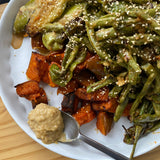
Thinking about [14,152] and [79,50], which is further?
[14,152]

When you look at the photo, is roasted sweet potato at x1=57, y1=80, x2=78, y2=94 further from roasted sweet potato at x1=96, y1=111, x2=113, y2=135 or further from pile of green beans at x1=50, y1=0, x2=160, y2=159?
roasted sweet potato at x1=96, y1=111, x2=113, y2=135

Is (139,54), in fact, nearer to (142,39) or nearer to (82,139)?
(142,39)

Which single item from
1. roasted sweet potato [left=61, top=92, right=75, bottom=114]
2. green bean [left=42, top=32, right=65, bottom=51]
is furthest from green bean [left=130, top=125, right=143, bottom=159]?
green bean [left=42, top=32, right=65, bottom=51]

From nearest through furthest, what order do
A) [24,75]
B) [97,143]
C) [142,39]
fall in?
[142,39], [97,143], [24,75]

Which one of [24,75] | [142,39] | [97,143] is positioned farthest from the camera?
[24,75]

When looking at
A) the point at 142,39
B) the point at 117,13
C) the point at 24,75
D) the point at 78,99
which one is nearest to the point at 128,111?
the point at 78,99

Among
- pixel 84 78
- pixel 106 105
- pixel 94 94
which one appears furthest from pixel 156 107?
pixel 84 78

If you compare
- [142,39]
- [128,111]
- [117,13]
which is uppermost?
[117,13]
